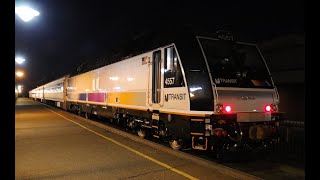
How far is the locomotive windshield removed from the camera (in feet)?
27.4

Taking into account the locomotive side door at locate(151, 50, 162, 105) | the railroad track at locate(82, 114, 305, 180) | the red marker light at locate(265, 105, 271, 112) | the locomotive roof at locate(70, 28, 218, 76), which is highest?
the locomotive roof at locate(70, 28, 218, 76)

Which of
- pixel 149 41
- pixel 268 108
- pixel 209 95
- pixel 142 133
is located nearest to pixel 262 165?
pixel 268 108

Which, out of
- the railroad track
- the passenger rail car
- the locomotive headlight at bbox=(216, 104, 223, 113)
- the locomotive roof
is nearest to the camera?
the railroad track

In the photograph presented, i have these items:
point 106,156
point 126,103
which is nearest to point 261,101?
point 106,156

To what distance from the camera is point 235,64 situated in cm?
877

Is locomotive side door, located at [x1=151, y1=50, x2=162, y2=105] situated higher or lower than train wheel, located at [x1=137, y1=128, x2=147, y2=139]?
higher

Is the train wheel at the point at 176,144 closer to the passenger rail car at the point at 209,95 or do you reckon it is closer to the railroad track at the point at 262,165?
the passenger rail car at the point at 209,95

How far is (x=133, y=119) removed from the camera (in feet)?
39.9

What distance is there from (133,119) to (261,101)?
5.10m

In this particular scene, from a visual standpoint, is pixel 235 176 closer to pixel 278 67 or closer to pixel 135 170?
pixel 135 170

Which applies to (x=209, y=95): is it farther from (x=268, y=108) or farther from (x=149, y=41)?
(x=149, y=41)

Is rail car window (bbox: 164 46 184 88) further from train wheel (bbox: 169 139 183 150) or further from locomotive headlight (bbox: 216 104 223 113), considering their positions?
train wheel (bbox: 169 139 183 150)

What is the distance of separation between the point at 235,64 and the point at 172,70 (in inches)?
67.3

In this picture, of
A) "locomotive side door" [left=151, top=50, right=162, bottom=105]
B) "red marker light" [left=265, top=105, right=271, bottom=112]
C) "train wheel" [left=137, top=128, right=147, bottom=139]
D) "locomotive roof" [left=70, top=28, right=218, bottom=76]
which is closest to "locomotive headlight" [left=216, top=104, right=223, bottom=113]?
"red marker light" [left=265, top=105, right=271, bottom=112]
